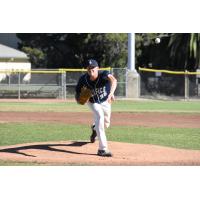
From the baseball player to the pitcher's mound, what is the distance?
0.39 meters

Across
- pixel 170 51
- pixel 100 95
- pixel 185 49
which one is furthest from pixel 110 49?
pixel 100 95

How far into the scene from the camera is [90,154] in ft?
34.3

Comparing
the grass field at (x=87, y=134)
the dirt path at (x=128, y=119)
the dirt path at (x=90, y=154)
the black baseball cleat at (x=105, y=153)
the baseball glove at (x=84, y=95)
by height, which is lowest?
the dirt path at (x=128, y=119)

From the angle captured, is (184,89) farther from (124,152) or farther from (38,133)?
(124,152)

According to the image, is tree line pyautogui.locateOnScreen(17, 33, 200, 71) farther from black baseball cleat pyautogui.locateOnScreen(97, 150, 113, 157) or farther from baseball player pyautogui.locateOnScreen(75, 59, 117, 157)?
black baseball cleat pyautogui.locateOnScreen(97, 150, 113, 157)

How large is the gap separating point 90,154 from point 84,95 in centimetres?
115

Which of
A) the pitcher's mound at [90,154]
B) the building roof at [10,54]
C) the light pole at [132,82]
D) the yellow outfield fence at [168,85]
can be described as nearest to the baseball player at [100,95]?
the pitcher's mound at [90,154]

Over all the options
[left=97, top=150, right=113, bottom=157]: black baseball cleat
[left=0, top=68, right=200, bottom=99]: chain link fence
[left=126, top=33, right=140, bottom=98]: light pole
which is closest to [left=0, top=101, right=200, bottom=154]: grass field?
[left=97, top=150, right=113, bottom=157]: black baseball cleat

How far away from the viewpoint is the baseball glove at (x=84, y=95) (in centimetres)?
1024

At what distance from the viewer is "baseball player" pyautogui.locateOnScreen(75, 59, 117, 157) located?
10102 mm

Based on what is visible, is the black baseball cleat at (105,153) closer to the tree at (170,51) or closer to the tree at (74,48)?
the tree at (170,51)

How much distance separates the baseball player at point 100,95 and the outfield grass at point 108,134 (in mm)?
2583

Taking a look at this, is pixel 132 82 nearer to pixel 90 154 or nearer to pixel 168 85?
pixel 168 85

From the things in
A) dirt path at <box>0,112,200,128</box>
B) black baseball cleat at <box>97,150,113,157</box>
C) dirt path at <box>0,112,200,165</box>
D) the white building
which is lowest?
dirt path at <box>0,112,200,128</box>
